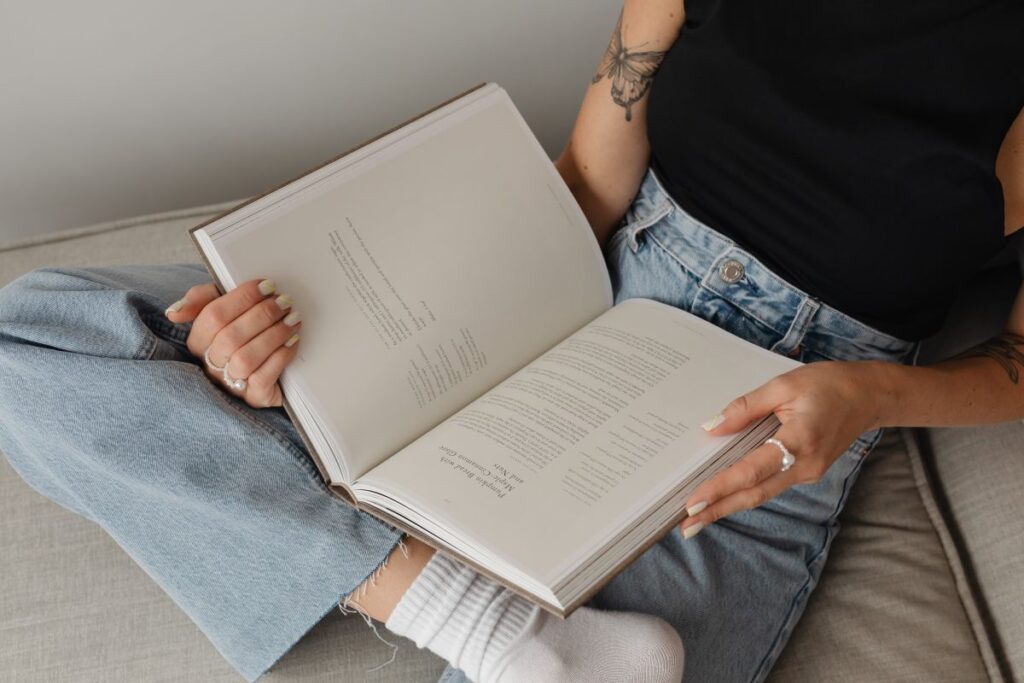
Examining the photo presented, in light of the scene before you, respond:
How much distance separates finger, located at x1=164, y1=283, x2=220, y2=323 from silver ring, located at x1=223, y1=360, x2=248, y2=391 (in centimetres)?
5

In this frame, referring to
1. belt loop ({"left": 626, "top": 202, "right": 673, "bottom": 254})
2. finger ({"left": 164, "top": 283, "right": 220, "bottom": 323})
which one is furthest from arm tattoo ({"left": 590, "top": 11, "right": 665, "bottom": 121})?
finger ({"left": 164, "top": 283, "right": 220, "bottom": 323})

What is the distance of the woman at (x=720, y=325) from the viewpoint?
80 cm

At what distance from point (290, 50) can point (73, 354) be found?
63 cm

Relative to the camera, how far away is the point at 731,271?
3.07 feet

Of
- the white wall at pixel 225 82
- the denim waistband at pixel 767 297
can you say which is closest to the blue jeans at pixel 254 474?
the denim waistband at pixel 767 297

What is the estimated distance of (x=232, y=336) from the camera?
76cm

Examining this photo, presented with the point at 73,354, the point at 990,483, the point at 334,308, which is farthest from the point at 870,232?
the point at 73,354

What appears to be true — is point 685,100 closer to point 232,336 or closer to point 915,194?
point 915,194

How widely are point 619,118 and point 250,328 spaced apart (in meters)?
0.46

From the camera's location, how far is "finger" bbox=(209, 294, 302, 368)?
0.75 m

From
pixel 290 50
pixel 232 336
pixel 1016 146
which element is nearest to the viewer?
pixel 232 336

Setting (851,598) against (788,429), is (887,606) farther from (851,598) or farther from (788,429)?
(788,429)

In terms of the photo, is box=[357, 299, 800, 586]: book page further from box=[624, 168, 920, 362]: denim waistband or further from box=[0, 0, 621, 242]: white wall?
box=[0, 0, 621, 242]: white wall

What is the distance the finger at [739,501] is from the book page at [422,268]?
25 cm
